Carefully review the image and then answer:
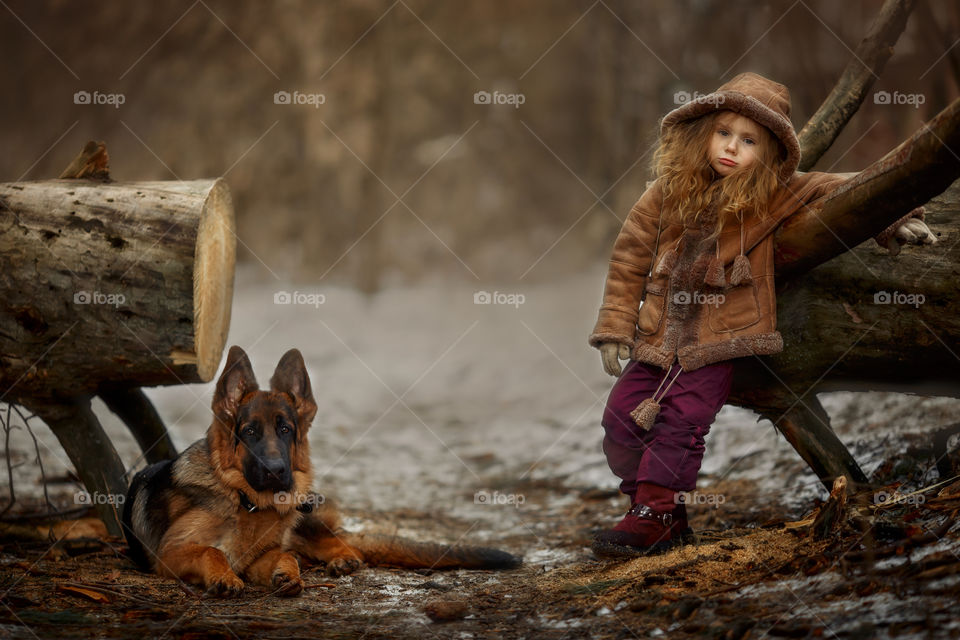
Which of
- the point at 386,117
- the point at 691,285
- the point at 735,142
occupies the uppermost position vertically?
the point at 386,117

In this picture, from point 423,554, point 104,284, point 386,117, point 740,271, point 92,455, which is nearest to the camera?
point 740,271

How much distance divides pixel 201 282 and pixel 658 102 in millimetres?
7607

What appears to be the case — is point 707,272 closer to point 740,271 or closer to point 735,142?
point 740,271

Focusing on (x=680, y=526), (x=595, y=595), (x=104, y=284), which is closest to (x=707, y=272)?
(x=680, y=526)

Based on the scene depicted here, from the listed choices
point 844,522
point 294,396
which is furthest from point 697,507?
point 294,396

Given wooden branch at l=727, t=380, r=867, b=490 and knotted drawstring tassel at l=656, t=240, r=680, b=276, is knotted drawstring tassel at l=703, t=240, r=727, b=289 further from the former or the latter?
wooden branch at l=727, t=380, r=867, b=490

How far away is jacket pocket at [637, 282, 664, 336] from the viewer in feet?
11.5

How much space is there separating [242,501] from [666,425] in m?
1.77

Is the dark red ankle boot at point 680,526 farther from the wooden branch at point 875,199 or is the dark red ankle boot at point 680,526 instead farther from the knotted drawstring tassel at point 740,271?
the wooden branch at point 875,199

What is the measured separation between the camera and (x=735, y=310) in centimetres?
340

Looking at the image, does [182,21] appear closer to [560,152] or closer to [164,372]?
[560,152]

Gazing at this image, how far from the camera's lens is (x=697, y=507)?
14.7 ft

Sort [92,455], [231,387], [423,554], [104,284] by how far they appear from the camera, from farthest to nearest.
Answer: [92,455] → [423,554] → [104,284] → [231,387]

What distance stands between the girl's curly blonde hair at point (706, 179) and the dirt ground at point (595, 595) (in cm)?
121
